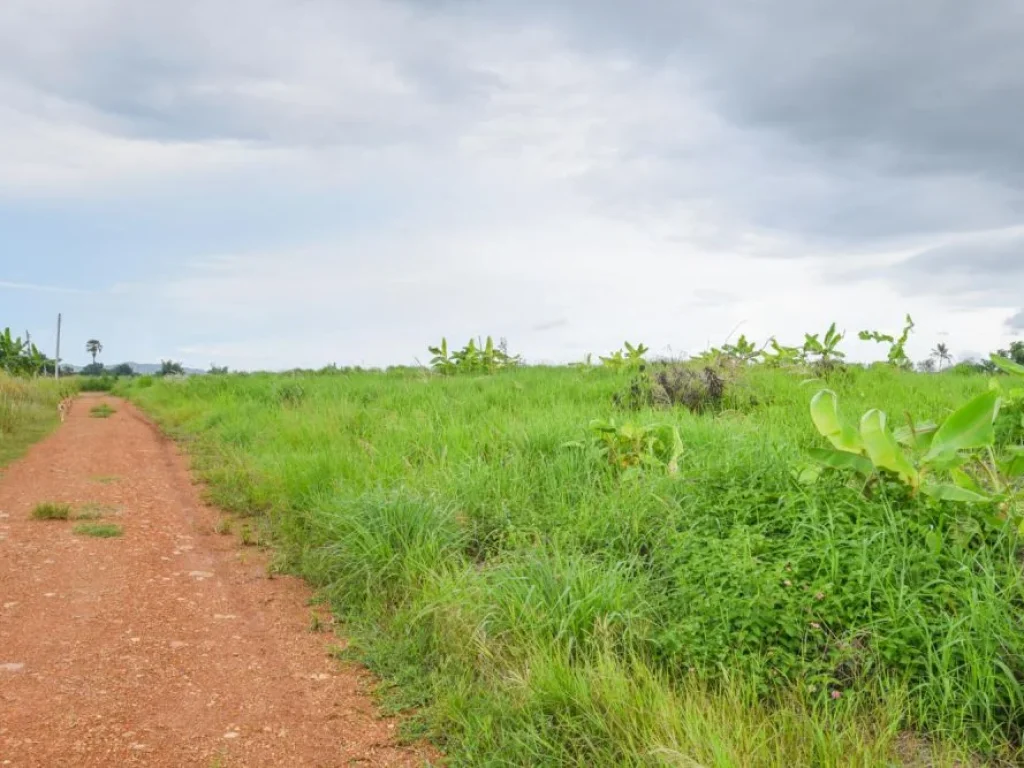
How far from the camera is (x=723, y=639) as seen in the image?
338 cm

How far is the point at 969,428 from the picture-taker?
3.85 metres

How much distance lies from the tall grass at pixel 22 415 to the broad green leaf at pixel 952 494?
10.2 meters

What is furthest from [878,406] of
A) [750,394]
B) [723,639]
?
[723,639]

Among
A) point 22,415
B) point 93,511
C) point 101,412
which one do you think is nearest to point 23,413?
point 22,415

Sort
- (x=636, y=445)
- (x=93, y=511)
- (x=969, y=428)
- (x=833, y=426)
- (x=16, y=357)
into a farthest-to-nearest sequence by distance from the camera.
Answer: (x=16, y=357) → (x=93, y=511) → (x=636, y=445) → (x=833, y=426) → (x=969, y=428)

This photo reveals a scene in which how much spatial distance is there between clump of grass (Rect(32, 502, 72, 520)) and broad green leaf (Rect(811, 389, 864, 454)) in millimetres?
6303

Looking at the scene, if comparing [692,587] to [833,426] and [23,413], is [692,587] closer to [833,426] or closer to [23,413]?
[833,426]

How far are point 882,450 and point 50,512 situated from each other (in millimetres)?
6648

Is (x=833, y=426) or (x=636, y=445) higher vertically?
(x=833, y=426)

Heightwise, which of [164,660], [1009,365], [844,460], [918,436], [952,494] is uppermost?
[1009,365]

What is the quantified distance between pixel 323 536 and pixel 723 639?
305 cm

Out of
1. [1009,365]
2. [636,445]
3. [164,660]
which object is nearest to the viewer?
[164,660]

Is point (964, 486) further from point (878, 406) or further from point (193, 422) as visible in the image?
point (193, 422)

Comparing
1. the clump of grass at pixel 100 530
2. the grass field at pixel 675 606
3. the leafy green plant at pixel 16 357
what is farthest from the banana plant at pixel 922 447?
the leafy green plant at pixel 16 357
